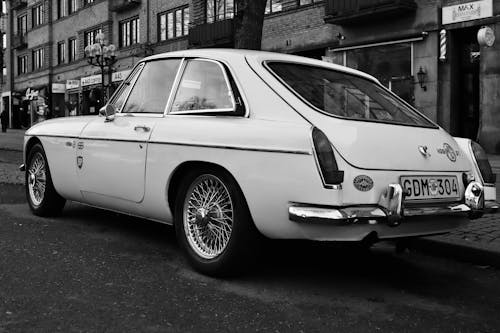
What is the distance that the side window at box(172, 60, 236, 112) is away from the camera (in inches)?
159

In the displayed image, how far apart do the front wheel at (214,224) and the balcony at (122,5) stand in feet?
93.6

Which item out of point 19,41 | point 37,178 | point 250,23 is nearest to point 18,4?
point 19,41

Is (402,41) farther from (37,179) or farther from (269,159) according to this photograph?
(269,159)

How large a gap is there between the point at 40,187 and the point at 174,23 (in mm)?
23452

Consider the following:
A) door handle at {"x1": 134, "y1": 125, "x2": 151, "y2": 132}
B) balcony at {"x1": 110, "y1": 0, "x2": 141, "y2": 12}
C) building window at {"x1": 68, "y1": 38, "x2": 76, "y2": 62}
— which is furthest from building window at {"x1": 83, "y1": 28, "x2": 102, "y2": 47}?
door handle at {"x1": 134, "y1": 125, "x2": 151, "y2": 132}

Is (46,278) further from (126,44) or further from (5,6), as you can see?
(5,6)

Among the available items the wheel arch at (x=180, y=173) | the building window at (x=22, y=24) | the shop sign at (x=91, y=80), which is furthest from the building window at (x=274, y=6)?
the building window at (x=22, y=24)

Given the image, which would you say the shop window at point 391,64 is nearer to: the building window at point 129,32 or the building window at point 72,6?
the building window at point 129,32

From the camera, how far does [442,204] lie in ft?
12.2

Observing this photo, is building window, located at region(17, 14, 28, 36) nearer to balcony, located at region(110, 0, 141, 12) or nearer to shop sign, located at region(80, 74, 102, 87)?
shop sign, located at region(80, 74, 102, 87)

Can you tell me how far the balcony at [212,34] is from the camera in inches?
909

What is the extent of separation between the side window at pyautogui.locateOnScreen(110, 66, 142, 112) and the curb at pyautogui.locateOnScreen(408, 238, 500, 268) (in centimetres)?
275

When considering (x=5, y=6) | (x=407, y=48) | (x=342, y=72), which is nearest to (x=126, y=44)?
(x=407, y=48)

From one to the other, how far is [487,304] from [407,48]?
1506 centimetres
